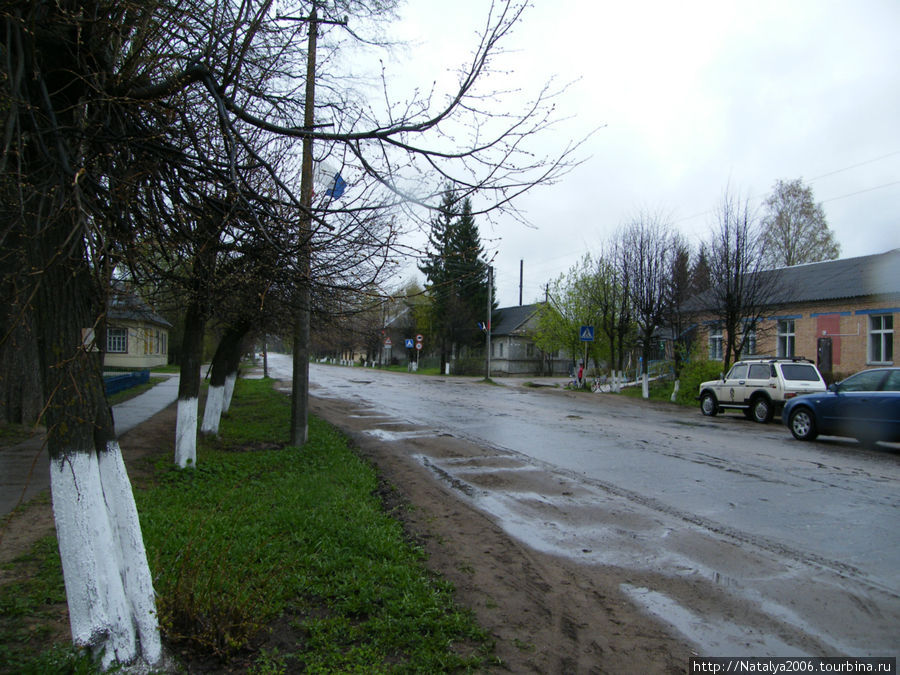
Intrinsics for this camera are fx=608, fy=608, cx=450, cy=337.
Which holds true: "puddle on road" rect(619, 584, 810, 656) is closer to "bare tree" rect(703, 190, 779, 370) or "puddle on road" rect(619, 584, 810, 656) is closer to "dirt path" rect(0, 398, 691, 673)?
"dirt path" rect(0, 398, 691, 673)

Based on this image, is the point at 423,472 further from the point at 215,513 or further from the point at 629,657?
the point at 629,657

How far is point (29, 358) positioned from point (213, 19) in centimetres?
1007

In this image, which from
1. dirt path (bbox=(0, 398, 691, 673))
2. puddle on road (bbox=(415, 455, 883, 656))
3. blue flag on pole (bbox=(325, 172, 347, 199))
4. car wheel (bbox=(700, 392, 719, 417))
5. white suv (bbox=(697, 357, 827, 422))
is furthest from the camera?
car wheel (bbox=(700, 392, 719, 417))

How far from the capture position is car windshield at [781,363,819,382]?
16.6 metres

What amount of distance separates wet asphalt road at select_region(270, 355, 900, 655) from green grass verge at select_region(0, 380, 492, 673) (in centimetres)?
149

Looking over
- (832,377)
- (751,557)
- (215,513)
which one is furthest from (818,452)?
(832,377)

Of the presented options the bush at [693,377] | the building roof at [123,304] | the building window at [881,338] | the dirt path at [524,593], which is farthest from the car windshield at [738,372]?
the building roof at [123,304]

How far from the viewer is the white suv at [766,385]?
54.0ft

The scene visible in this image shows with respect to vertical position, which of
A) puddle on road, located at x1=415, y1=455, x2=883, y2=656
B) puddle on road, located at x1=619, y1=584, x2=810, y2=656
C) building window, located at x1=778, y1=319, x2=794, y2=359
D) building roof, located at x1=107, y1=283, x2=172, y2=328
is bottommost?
puddle on road, located at x1=619, y1=584, x2=810, y2=656

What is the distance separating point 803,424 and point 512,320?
153 ft

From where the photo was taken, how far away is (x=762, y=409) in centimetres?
1708

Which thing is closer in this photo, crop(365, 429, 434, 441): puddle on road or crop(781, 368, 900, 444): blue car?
crop(781, 368, 900, 444): blue car

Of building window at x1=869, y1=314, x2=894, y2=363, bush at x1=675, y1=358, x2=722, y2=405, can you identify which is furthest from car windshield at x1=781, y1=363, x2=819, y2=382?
building window at x1=869, y1=314, x2=894, y2=363

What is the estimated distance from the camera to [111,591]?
3.15 meters
